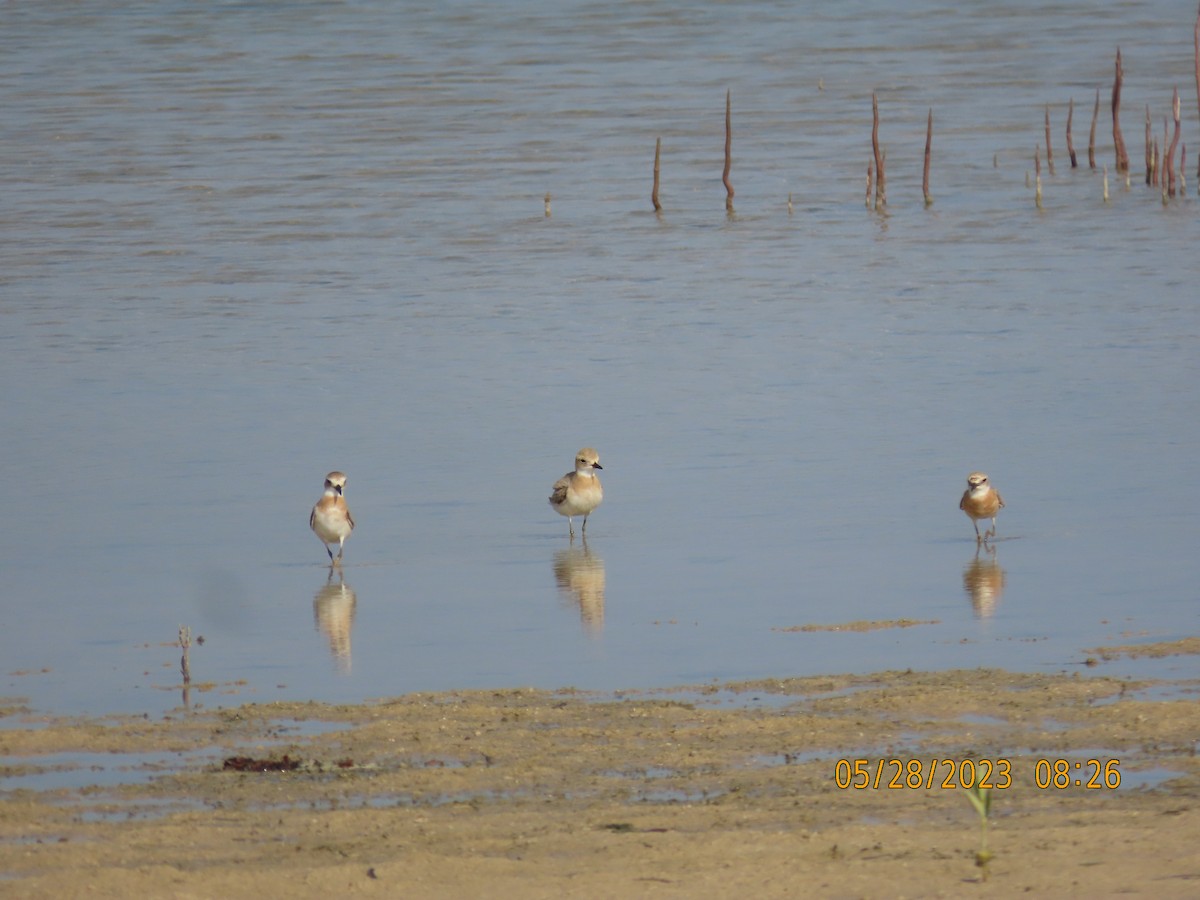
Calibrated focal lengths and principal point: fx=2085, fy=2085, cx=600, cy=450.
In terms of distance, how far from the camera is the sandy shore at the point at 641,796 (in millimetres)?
7074

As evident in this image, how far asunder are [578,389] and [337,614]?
7.16 metres

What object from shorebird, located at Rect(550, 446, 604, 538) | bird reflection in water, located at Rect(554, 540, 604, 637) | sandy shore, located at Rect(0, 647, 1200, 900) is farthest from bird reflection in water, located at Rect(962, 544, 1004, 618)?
shorebird, located at Rect(550, 446, 604, 538)

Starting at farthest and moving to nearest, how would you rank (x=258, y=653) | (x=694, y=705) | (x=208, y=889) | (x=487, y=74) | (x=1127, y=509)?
(x=487, y=74) < (x=1127, y=509) < (x=258, y=653) < (x=694, y=705) < (x=208, y=889)

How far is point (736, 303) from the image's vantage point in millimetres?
23297

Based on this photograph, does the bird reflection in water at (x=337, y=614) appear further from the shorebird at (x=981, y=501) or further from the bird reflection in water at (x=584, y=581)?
the shorebird at (x=981, y=501)

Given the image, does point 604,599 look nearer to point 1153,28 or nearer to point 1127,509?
point 1127,509

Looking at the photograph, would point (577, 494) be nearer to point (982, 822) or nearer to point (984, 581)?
point (984, 581)

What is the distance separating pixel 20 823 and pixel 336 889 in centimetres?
155

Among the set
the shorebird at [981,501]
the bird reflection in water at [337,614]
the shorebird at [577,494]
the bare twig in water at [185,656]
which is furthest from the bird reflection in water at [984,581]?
the bare twig in water at [185,656]

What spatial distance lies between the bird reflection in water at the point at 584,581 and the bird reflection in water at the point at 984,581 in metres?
2.16

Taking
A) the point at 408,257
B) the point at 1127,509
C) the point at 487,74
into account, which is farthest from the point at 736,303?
the point at 487,74
